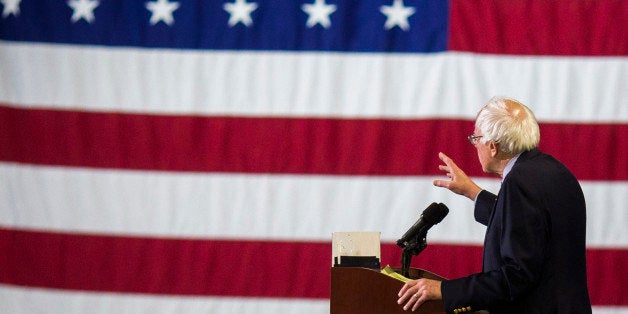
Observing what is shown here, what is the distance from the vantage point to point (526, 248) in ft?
6.00

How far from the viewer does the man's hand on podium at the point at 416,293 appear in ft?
6.17

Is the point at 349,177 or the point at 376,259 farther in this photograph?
the point at 349,177

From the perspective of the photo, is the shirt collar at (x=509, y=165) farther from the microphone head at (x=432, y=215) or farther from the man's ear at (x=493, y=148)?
the microphone head at (x=432, y=215)

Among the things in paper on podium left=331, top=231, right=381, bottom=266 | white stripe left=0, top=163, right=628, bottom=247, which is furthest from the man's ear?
white stripe left=0, top=163, right=628, bottom=247

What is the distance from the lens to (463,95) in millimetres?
3086

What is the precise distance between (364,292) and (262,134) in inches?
51.7

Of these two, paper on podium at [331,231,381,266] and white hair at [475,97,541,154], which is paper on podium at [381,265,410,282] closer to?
paper on podium at [331,231,381,266]

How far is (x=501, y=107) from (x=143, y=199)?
1.67 m

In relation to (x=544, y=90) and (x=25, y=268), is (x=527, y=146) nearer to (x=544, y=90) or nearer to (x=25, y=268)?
(x=544, y=90)

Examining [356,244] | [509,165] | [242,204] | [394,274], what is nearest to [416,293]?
[394,274]

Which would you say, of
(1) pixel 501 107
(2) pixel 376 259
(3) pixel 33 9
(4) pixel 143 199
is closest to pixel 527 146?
(1) pixel 501 107

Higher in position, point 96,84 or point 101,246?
point 96,84

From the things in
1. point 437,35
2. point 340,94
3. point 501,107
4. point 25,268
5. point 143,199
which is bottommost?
point 25,268

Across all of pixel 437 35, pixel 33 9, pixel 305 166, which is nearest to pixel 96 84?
pixel 33 9
